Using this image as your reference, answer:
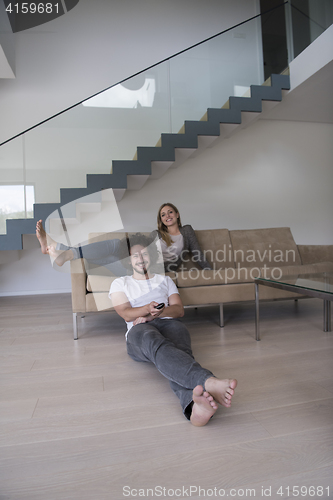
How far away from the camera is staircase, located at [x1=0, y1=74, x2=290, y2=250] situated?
3.73m

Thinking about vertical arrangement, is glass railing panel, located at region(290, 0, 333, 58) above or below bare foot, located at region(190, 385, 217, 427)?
above

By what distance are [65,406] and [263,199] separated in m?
4.82

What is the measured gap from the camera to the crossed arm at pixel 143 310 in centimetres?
176

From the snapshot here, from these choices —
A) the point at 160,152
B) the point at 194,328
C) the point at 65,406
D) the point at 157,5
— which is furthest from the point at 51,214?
the point at 157,5

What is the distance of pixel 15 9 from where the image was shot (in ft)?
16.1

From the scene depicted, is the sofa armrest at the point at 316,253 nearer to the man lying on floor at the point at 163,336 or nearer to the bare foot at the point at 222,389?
the man lying on floor at the point at 163,336

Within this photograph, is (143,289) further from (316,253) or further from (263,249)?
(316,253)

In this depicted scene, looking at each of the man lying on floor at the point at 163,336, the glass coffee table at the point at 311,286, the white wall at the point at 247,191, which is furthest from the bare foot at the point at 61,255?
the white wall at the point at 247,191

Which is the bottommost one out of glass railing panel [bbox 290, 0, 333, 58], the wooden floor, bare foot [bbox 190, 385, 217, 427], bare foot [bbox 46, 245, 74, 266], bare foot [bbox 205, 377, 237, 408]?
the wooden floor

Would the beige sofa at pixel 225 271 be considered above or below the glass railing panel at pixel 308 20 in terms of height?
below

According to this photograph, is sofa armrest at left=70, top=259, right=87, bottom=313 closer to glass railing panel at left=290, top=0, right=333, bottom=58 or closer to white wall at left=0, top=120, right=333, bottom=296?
white wall at left=0, top=120, right=333, bottom=296

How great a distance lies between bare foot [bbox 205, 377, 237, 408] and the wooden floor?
140 mm

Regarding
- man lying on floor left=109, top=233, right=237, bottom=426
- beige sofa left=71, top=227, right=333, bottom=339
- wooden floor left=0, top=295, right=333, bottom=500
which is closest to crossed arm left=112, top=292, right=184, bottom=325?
man lying on floor left=109, top=233, right=237, bottom=426

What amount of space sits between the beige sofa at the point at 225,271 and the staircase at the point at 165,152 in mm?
1132
